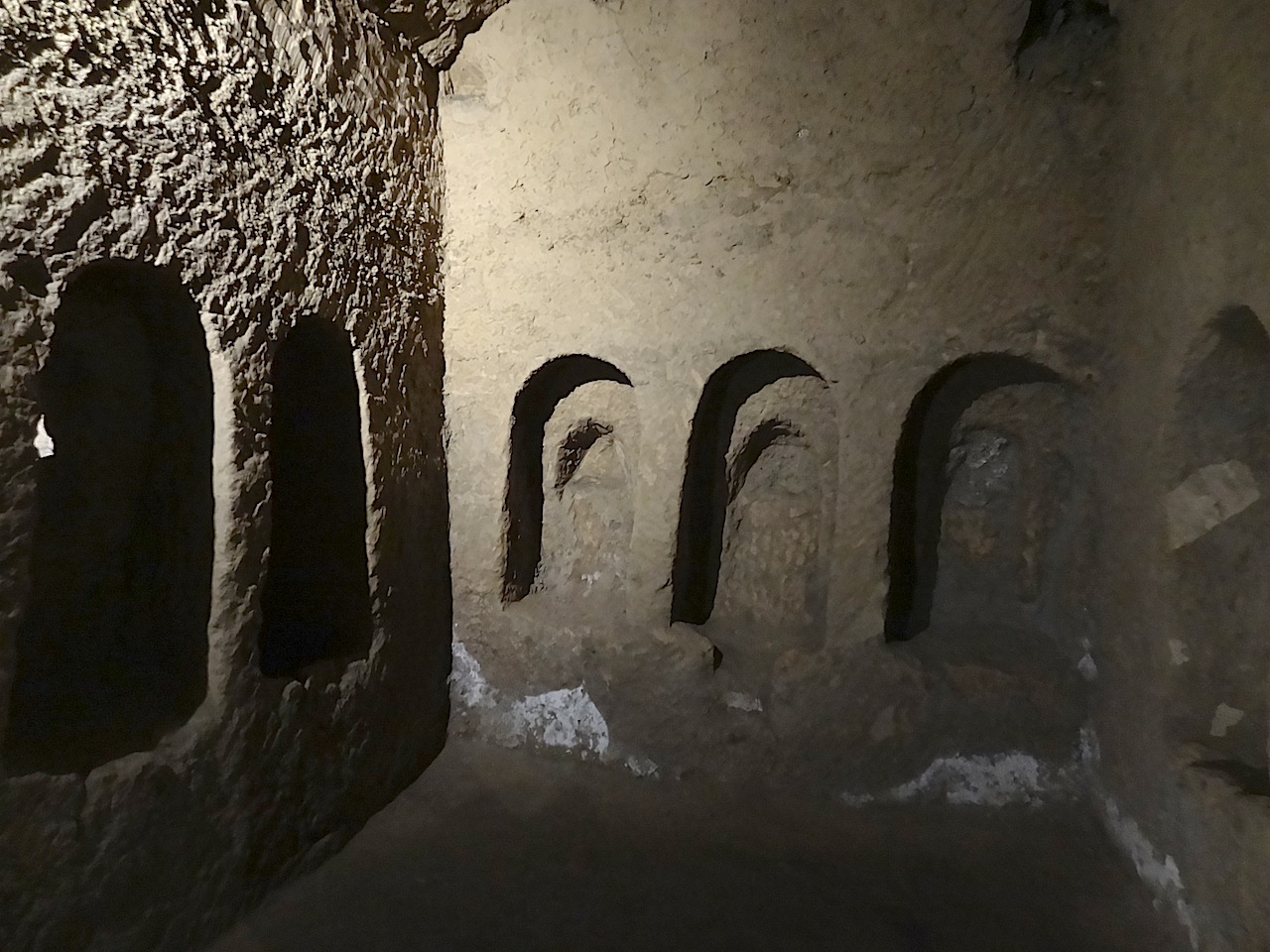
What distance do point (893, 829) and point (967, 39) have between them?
8.41 feet

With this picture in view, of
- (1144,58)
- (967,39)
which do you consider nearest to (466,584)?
(967,39)

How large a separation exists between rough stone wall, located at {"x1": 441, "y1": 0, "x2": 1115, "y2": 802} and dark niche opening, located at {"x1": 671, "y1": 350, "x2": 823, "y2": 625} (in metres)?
0.05

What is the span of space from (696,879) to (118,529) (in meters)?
1.91

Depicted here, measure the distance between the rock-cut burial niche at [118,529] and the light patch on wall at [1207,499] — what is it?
256 centimetres

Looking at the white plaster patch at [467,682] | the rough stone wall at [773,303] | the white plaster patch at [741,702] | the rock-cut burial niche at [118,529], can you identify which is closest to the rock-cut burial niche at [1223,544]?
the rough stone wall at [773,303]

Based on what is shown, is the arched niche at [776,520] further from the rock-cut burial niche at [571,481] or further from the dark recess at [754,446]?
the rock-cut burial niche at [571,481]

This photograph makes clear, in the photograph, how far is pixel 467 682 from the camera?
10.5 ft

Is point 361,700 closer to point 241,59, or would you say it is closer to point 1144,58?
point 241,59

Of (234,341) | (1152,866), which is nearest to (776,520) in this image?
(1152,866)

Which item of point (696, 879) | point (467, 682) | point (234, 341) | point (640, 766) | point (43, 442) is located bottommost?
point (696, 879)

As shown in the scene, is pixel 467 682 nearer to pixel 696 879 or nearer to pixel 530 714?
pixel 530 714

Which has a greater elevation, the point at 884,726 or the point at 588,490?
the point at 588,490

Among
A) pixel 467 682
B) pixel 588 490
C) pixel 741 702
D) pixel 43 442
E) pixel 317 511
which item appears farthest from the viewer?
pixel 588 490

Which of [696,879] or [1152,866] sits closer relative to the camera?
[1152,866]
